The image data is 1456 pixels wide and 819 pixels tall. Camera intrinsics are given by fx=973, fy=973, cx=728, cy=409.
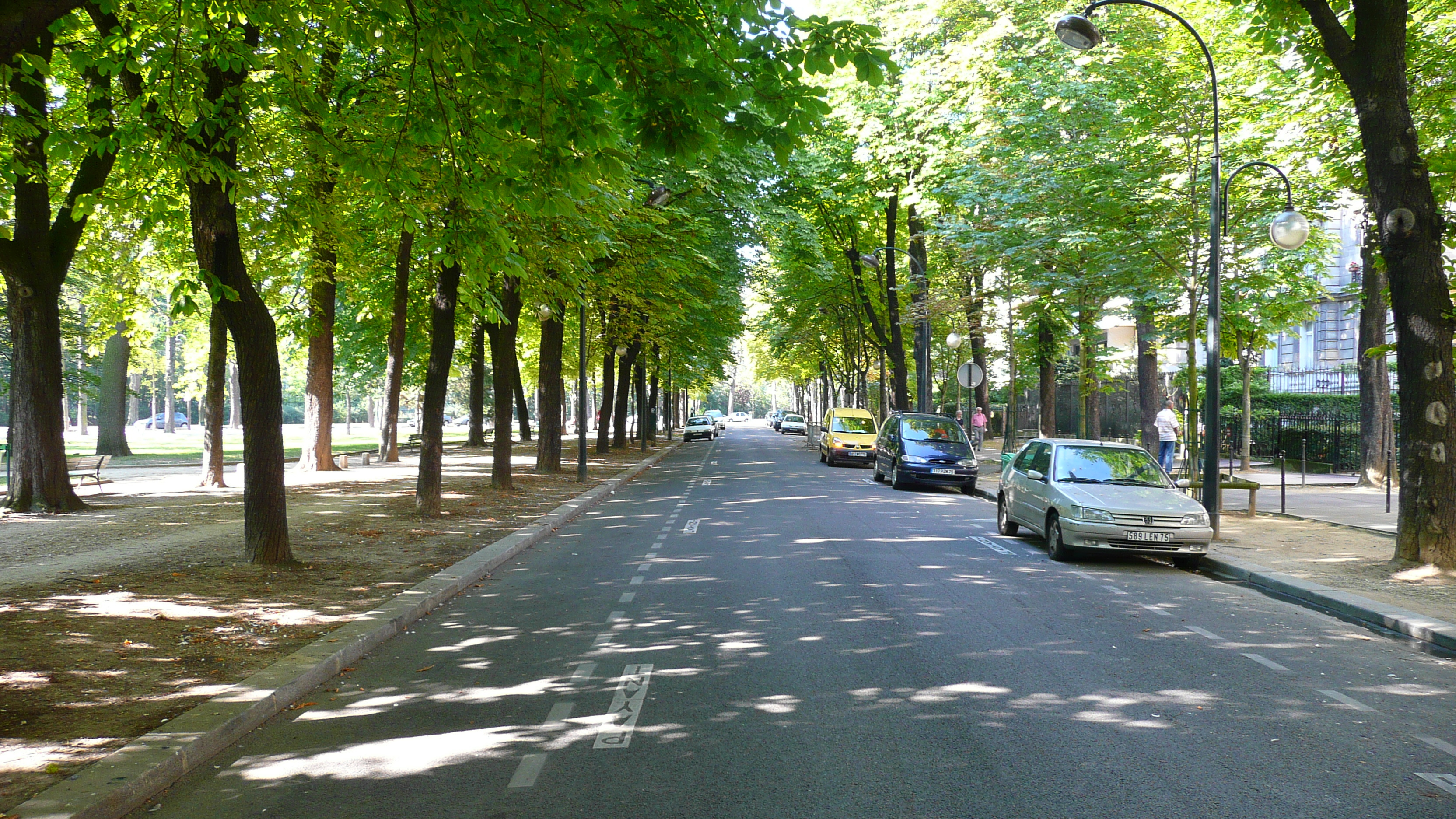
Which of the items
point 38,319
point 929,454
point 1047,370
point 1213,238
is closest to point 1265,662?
point 1213,238

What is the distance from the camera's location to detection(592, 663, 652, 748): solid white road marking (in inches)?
207

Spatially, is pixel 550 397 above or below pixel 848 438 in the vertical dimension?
above

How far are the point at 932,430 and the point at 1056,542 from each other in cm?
1234

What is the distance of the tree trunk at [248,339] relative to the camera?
9.98 meters

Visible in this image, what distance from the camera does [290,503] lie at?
1772 cm

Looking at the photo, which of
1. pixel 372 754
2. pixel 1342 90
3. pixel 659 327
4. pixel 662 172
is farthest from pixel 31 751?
pixel 659 327

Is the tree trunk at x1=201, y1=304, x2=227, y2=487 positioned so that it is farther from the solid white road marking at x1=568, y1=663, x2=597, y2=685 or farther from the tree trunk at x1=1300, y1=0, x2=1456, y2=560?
the tree trunk at x1=1300, y1=0, x2=1456, y2=560

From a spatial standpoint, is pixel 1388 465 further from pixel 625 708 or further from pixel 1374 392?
pixel 625 708

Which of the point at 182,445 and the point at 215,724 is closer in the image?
the point at 215,724

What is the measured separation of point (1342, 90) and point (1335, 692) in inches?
420

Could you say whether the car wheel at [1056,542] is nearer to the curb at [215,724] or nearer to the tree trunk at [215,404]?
the curb at [215,724]

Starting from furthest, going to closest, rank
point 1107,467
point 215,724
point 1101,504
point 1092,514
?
point 1107,467, point 1101,504, point 1092,514, point 215,724

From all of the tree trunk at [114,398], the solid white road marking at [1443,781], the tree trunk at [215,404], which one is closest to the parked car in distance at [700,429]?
the tree trunk at [114,398]

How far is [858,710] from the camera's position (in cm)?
574
